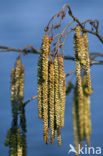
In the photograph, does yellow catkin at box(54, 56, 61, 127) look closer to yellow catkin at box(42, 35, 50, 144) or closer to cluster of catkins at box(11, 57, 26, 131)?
yellow catkin at box(42, 35, 50, 144)

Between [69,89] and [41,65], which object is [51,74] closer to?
[41,65]

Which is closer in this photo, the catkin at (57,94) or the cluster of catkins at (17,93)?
the catkin at (57,94)

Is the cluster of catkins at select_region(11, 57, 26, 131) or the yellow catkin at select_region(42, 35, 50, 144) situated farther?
the cluster of catkins at select_region(11, 57, 26, 131)

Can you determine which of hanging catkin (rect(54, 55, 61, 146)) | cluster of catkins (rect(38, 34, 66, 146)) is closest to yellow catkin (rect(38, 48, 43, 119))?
cluster of catkins (rect(38, 34, 66, 146))

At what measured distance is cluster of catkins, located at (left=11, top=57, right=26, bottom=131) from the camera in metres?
3.41

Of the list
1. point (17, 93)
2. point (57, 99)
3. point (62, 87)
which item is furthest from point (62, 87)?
point (17, 93)

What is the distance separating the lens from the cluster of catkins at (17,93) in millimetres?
3408

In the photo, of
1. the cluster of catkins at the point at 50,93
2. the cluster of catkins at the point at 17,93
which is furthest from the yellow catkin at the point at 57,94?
the cluster of catkins at the point at 17,93

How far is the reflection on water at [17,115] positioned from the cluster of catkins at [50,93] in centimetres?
17

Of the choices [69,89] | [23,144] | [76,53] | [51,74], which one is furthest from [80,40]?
[23,144]

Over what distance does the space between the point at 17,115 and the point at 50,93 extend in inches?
14.7

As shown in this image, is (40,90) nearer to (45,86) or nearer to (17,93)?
(45,86)

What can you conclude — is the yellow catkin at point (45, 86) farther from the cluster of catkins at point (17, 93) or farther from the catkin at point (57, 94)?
the cluster of catkins at point (17, 93)

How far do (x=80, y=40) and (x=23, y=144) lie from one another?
996 mm
